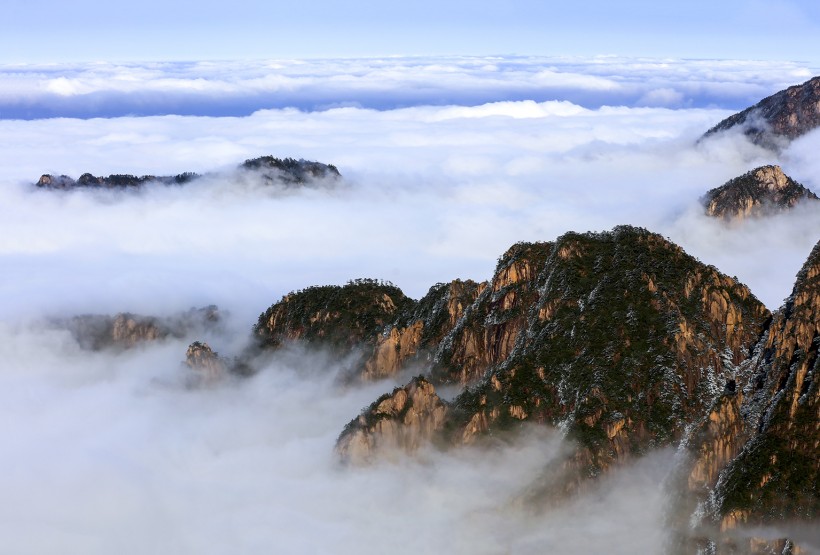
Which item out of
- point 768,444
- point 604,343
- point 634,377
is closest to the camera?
point 768,444

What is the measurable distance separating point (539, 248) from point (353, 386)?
51628 mm

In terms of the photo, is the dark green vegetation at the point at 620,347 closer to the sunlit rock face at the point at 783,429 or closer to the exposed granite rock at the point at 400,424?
the exposed granite rock at the point at 400,424

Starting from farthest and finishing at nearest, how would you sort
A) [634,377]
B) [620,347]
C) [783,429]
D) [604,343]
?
[604,343], [620,347], [634,377], [783,429]

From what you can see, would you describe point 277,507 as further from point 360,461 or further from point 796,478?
point 796,478

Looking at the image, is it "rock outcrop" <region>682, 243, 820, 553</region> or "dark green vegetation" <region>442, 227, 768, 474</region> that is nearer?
"rock outcrop" <region>682, 243, 820, 553</region>

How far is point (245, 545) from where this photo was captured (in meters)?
142

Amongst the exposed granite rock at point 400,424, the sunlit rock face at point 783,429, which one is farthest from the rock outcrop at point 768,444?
the exposed granite rock at point 400,424

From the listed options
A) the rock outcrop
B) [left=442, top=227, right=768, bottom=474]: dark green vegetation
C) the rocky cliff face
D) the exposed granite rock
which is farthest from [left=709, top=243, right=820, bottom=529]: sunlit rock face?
the exposed granite rock

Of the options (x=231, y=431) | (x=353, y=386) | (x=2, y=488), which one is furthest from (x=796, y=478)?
(x=2, y=488)

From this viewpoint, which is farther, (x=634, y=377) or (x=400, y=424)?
(x=400, y=424)

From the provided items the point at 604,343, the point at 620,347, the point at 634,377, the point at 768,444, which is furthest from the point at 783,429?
the point at 604,343

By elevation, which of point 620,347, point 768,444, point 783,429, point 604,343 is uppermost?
point 604,343

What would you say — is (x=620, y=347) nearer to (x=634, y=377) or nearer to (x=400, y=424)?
(x=634, y=377)

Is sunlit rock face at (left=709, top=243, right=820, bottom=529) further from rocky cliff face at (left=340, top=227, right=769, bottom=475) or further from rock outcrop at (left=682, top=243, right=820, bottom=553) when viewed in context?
rocky cliff face at (left=340, top=227, right=769, bottom=475)
